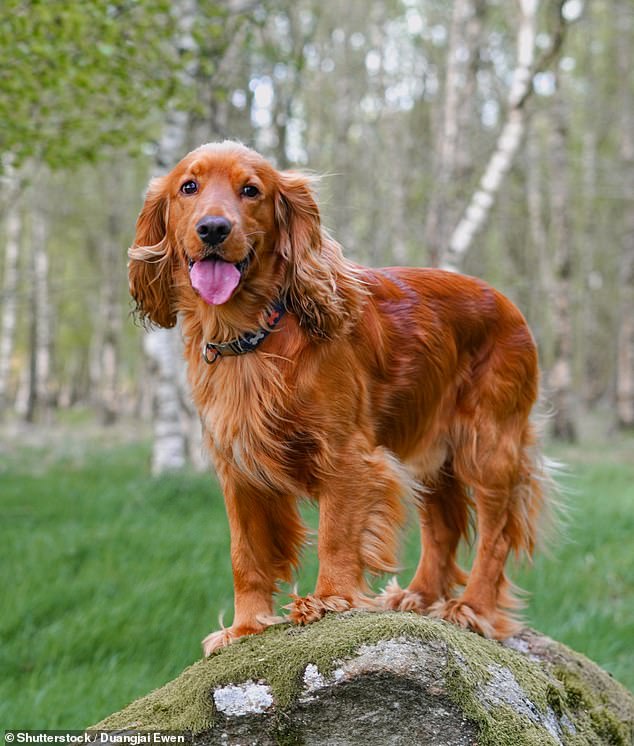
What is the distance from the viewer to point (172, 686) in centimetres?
273

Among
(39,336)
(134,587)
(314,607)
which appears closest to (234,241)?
(314,607)

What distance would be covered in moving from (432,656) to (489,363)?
134 cm

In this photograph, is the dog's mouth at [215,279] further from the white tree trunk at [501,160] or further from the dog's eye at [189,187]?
the white tree trunk at [501,160]

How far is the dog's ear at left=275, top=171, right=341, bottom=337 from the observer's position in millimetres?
2830

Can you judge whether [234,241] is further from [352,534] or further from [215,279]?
[352,534]

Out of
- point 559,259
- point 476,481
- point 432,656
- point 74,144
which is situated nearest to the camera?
point 432,656

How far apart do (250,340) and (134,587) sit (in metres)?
2.66

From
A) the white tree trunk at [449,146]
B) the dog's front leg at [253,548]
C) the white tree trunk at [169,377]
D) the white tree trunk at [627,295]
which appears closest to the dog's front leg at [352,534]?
the dog's front leg at [253,548]

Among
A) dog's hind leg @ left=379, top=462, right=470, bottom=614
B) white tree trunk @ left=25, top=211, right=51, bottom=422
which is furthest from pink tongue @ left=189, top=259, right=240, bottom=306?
white tree trunk @ left=25, top=211, right=51, bottom=422

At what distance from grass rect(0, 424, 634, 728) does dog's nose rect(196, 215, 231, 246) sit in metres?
1.11

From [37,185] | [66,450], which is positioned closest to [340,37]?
[37,185]

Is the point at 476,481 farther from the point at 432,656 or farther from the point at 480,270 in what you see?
the point at 480,270

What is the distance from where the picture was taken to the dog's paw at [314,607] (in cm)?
276

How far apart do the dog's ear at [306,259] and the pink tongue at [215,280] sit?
9.6 inches
